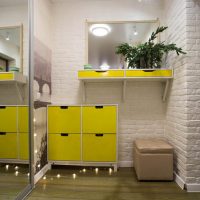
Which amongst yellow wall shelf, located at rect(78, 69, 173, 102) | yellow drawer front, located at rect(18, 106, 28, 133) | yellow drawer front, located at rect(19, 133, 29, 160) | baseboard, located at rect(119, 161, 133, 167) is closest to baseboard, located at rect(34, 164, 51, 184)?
yellow drawer front, located at rect(19, 133, 29, 160)

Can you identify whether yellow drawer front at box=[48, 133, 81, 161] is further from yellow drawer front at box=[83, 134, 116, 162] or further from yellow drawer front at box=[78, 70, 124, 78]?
yellow drawer front at box=[78, 70, 124, 78]

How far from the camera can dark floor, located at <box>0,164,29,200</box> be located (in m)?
1.71

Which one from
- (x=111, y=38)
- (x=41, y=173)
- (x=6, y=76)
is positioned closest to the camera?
(x=6, y=76)

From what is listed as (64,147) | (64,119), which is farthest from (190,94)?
(64,147)

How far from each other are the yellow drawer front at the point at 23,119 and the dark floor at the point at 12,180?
39 centimetres

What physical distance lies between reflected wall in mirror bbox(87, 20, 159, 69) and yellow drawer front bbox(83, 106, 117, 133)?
0.67 m

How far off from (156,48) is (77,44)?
48.6 inches

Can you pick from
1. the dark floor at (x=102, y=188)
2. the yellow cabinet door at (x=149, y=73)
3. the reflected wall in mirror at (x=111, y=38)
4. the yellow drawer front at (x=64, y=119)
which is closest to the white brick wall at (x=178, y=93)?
the yellow cabinet door at (x=149, y=73)

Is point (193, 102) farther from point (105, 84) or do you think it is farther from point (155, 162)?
point (105, 84)

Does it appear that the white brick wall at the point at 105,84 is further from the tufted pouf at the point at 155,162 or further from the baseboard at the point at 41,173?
the baseboard at the point at 41,173

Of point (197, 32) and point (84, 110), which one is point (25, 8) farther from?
point (197, 32)

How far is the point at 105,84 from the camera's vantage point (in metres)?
2.85

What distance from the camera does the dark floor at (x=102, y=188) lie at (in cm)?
192

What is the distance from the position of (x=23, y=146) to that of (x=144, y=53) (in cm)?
193
